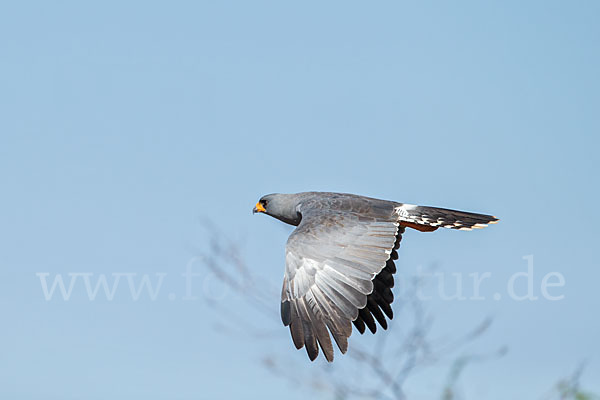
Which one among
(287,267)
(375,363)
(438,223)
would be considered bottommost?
(375,363)

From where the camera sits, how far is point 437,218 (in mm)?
9117

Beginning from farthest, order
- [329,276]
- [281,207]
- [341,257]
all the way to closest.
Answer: [281,207], [341,257], [329,276]

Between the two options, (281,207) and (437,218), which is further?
(281,207)

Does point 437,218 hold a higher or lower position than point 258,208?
Result: lower

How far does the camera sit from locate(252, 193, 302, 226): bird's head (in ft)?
31.7

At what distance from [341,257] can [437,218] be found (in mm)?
1685

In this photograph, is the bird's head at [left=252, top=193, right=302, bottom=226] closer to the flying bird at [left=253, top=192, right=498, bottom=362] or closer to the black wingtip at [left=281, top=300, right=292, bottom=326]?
the flying bird at [left=253, top=192, right=498, bottom=362]

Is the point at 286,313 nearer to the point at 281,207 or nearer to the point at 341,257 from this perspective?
the point at 341,257

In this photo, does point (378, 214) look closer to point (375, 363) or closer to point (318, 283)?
point (318, 283)

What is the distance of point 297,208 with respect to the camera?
948 centimetres

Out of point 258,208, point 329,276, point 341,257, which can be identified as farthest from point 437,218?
point 258,208

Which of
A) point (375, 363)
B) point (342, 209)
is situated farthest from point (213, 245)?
point (342, 209)

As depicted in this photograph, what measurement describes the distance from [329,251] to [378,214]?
107 cm

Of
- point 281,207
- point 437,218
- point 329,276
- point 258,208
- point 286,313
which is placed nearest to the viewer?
point 286,313
